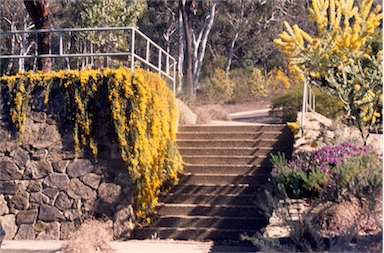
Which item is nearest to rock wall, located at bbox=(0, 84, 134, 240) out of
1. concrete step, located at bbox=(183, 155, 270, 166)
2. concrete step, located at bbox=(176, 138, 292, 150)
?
concrete step, located at bbox=(183, 155, 270, 166)

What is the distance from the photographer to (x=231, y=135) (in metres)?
13.2

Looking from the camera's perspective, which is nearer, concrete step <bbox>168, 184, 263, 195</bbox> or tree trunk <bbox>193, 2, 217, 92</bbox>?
concrete step <bbox>168, 184, 263, 195</bbox>

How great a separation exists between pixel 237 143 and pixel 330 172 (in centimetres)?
394

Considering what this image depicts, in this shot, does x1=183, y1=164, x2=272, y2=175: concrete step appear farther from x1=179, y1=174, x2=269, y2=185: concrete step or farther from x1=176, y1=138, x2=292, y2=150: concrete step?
x1=176, y1=138, x2=292, y2=150: concrete step

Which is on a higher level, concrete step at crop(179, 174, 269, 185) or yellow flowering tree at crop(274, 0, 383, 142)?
yellow flowering tree at crop(274, 0, 383, 142)

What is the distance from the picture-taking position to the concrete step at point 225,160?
12.4 meters

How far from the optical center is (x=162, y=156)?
1172 cm

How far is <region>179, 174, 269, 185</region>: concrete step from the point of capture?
11.9 m

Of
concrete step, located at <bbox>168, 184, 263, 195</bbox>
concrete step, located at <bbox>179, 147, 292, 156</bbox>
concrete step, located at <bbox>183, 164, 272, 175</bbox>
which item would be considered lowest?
concrete step, located at <bbox>168, 184, 263, 195</bbox>

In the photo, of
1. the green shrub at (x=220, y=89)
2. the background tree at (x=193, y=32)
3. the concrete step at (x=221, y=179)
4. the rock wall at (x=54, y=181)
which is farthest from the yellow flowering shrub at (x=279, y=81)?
the rock wall at (x=54, y=181)

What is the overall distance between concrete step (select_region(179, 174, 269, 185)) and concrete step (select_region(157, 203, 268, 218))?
2.42 ft

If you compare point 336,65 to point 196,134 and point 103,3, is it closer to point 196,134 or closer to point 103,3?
point 196,134

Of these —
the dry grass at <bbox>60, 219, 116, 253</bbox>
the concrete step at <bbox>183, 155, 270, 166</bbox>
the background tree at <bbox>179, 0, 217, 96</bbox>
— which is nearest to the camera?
the dry grass at <bbox>60, 219, 116, 253</bbox>

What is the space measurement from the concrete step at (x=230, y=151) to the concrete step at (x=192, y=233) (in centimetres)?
222
